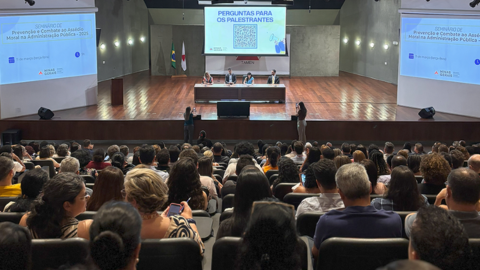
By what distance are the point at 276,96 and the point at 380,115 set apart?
3011mm

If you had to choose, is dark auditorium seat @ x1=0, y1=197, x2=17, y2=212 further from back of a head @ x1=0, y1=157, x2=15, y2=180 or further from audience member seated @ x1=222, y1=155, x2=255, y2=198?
audience member seated @ x1=222, y1=155, x2=255, y2=198

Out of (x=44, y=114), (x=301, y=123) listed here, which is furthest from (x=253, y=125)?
(x=44, y=114)

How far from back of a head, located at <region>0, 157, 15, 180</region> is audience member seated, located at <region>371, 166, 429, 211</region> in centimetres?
273

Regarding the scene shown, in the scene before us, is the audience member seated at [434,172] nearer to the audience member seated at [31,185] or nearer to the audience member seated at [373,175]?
the audience member seated at [373,175]

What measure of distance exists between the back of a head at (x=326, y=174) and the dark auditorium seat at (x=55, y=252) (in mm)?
1592

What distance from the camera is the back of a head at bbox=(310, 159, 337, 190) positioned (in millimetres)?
2971

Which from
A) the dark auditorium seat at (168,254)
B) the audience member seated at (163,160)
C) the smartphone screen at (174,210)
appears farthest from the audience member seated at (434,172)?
the audience member seated at (163,160)

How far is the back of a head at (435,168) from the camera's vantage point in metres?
3.58

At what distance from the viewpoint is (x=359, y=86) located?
1584 centimetres

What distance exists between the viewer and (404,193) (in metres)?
2.99

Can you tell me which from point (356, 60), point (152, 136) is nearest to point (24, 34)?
point (152, 136)

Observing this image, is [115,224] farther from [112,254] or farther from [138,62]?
[138,62]

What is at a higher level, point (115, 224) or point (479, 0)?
point (479, 0)

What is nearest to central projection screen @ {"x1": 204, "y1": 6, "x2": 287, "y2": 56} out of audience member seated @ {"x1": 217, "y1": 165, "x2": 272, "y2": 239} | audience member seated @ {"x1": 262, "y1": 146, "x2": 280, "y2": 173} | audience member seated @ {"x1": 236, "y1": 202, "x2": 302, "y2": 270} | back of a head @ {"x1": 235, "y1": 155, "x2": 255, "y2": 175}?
audience member seated @ {"x1": 262, "y1": 146, "x2": 280, "y2": 173}
